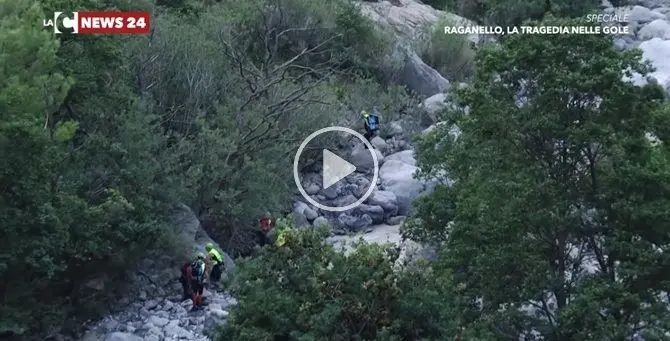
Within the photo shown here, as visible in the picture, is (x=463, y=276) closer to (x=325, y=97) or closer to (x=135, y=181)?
(x=135, y=181)

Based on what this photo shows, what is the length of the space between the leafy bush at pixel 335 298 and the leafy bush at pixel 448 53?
2797cm

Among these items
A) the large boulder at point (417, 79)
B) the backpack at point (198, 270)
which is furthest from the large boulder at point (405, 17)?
the backpack at point (198, 270)

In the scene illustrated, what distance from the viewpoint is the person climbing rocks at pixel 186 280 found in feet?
70.9

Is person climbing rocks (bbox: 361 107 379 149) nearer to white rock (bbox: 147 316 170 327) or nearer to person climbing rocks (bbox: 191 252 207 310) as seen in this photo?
person climbing rocks (bbox: 191 252 207 310)

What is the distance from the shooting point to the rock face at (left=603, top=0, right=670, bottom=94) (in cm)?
3856

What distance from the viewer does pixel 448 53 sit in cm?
4303

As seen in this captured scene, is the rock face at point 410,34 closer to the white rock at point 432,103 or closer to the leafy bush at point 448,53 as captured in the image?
the leafy bush at point 448,53

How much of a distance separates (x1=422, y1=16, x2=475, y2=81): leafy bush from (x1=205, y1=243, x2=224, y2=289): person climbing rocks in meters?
22.0

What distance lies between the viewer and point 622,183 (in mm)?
15164

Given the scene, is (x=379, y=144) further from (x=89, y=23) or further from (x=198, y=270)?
(x=89, y=23)

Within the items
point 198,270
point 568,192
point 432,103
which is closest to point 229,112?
point 198,270

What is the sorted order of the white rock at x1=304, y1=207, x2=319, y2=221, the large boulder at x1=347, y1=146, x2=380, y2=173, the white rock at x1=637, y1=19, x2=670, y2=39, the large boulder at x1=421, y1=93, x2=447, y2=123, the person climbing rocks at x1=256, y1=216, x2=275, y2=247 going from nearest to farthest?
the person climbing rocks at x1=256, y1=216, x2=275, y2=247 → the white rock at x1=304, y1=207, x2=319, y2=221 → the large boulder at x1=347, y1=146, x2=380, y2=173 → the large boulder at x1=421, y1=93, x2=447, y2=123 → the white rock at x1=637, y1=19, x2=670, y2=39

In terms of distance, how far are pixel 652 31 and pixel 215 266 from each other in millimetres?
30189

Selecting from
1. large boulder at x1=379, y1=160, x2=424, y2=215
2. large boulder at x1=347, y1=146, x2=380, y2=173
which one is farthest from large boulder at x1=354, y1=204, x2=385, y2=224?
large boulder at x1=347, y1=146, x2=380, y2=173
